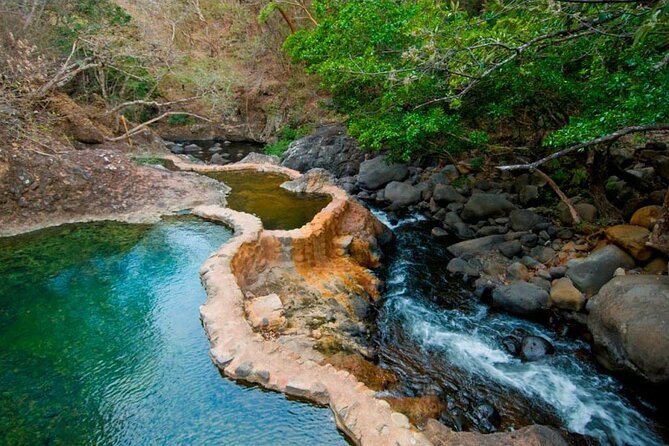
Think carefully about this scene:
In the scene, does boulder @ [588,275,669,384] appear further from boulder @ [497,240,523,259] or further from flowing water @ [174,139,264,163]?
flowing water @ [174,139,264,163]

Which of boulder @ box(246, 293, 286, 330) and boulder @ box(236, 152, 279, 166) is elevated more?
boulder @ box(236, 152, 279, 166)

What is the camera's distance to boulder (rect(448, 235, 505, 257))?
9.13 m

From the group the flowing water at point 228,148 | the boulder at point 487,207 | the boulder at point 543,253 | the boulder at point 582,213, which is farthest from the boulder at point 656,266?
the flowing water at point 228,148

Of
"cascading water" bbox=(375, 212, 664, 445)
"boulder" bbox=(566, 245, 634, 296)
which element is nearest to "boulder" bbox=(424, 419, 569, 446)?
"cascading water" bbox=(375, 212, 664, 445)

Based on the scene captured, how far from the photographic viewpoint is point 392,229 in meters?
11.0

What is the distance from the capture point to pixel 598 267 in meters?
7.23

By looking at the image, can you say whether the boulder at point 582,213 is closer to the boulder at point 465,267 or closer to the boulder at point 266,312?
the boulder at point 465,267

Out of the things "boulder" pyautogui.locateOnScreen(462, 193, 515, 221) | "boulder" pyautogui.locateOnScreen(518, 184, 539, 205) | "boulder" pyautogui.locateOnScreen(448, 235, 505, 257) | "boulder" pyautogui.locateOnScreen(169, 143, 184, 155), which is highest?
"boulder" pyautogui.locateOnScreen(169, 143, 184, 155)

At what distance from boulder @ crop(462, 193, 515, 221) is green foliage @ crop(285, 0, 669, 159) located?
4.67 feet

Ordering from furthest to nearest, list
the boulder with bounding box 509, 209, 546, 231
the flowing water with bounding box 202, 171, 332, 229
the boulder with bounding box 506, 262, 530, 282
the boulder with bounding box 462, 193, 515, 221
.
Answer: the boulder with bounding box 462, 193, 515, 221, the flowing water with bounding box 202, 171, 332, 229, the boulder with bounding box 509, 209, 546, 231, the boulder with bounding box 506, 262, 530, 282

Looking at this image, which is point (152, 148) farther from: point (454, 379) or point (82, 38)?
point (454, 379)

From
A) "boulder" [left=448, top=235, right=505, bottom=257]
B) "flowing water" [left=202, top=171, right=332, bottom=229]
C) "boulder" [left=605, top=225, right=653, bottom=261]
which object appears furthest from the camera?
"flowing water" [left=202, top=171, right=332, bottom=229]

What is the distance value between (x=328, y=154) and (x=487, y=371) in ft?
34.6

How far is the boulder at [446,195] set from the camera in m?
11.2
